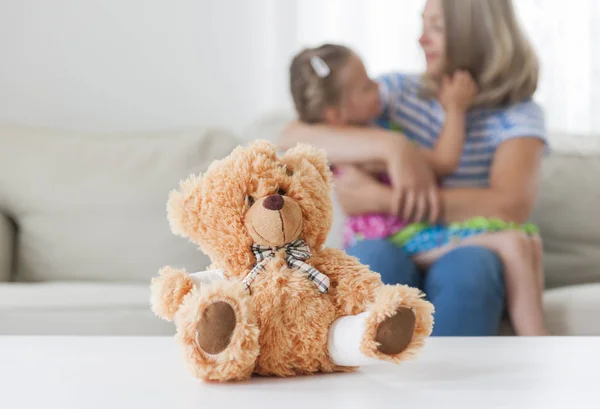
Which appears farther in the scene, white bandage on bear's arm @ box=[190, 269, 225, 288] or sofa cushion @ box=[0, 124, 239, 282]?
sofa cushion @ box=[0, 124, 239, 282]

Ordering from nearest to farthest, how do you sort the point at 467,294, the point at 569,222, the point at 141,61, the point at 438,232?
the point at 467,294, the point at 438,232, the point at 569,222, the point at 141,61

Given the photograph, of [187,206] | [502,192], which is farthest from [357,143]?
[187,206]

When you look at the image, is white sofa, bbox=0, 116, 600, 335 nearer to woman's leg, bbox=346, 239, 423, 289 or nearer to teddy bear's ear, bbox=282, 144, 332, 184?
woman's leg, bbox=346, 239, 423, 289

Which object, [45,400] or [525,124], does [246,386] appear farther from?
[525,124]

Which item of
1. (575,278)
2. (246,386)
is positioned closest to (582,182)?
(575,278)

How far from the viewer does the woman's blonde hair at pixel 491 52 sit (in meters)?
1.55

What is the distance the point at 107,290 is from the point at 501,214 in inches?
30.7

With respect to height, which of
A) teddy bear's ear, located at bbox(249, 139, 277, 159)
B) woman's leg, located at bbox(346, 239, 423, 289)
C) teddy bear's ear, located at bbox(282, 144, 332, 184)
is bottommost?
woman's leg, located at bbox(346, 239, 423, 289)

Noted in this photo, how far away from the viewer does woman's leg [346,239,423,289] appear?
128 centimetres

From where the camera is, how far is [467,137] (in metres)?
1.53

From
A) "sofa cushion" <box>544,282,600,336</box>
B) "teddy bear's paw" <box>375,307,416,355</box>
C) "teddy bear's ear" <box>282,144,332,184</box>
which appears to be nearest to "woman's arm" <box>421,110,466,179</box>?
"sofa cushion" <box>544,282,600,336</box>

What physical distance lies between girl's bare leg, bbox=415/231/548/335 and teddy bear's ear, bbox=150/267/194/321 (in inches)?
31.4

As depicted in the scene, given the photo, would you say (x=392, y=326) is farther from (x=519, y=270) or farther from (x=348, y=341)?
(x=519, y=270)

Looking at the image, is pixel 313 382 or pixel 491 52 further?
pixel 491 52
